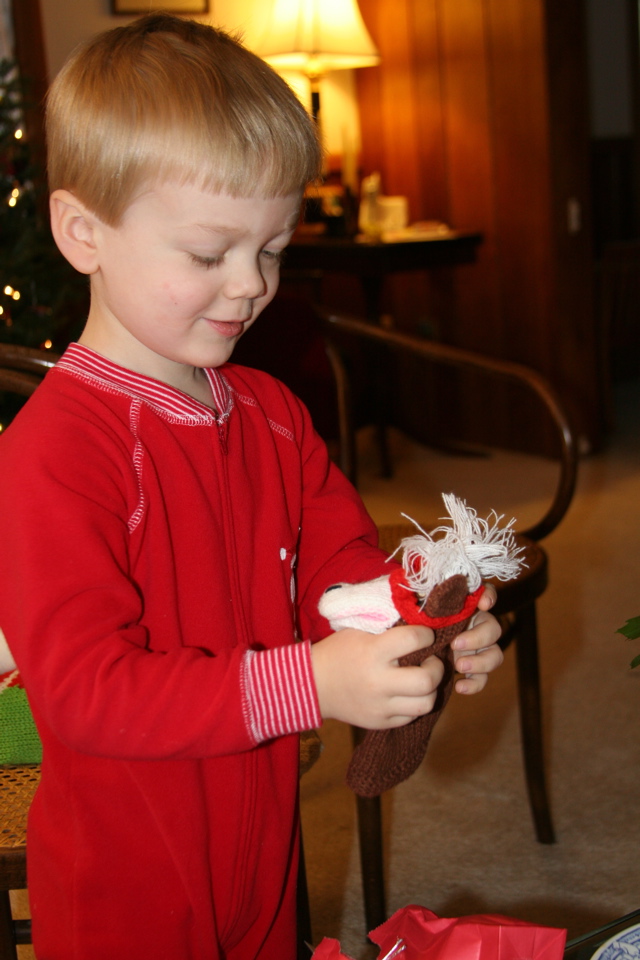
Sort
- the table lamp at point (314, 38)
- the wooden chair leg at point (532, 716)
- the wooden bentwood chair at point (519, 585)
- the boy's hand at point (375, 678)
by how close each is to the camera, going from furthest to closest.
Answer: the table lamp at point (314, 38), the wooden chair leg at point (532, 716), the wooden bentwood chair at point (519, 585), the boy's hand at point (375, 678)

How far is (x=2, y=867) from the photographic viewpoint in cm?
87

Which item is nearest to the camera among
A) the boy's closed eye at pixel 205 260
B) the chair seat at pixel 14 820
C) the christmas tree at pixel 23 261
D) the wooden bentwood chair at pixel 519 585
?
the boy's closed eye at pixel 205 260

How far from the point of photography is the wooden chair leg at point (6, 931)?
0.93 meters

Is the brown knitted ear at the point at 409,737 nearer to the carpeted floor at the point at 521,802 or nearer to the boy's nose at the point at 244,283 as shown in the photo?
the boy's nose at the point at 244,283

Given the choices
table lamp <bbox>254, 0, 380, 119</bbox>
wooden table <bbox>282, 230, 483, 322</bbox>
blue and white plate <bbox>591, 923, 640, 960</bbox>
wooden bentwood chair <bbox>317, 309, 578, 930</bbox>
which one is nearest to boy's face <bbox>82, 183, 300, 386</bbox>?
blue and white plate <bbox>591, 923, 640, 960</bbox>

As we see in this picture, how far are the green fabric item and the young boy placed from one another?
199mm

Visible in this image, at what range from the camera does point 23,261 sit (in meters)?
2.36

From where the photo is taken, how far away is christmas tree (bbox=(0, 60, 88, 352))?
91.6 inches

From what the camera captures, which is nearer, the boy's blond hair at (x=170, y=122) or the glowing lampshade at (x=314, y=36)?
the boy's blond hair at (x=170, y=122)

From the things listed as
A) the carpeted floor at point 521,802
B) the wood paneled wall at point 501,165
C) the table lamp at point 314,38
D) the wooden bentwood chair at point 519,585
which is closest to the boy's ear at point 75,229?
the wooden bentwood chair at point 519,585

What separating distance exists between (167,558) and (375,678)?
0.64 feet

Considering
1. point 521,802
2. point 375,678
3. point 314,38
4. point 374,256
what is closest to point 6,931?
point 375,678

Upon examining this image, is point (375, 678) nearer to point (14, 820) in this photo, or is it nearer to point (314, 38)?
point (14, 820)

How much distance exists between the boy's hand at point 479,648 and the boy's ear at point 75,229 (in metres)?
0.39
